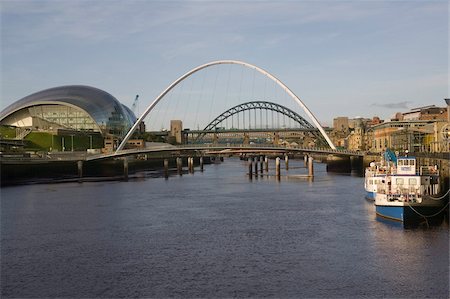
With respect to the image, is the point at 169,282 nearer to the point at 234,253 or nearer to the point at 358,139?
the point at 234,253

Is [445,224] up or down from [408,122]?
down

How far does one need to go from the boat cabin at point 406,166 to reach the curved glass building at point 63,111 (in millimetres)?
110448

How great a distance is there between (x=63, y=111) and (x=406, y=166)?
117 m

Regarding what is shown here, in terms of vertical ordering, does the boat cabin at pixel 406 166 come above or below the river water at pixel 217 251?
above

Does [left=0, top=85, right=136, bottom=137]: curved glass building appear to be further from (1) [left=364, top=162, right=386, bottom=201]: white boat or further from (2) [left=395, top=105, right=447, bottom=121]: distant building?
(1) [left=364, top=162, right=386, bottom=201]: white boat

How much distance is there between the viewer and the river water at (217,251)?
25.4 metres

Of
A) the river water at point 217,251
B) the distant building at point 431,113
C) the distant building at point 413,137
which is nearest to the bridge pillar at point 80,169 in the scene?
the river water at point 217,251

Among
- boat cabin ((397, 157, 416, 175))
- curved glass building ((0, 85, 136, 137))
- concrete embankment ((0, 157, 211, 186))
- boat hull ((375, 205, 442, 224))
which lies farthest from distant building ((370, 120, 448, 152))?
curved glass building ((0, 85, 136, 137))

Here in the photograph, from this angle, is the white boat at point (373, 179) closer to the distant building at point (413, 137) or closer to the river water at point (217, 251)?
the river water at point (217, 251)

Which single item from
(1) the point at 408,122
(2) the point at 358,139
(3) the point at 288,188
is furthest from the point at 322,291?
(2) the point at 358,139

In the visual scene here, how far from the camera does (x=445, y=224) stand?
38.4m

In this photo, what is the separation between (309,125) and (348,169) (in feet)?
172

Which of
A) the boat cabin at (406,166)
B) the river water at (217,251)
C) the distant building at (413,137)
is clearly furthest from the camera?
the distant building at (413,137)

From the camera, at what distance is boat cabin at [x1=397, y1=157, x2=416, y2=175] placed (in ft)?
138
